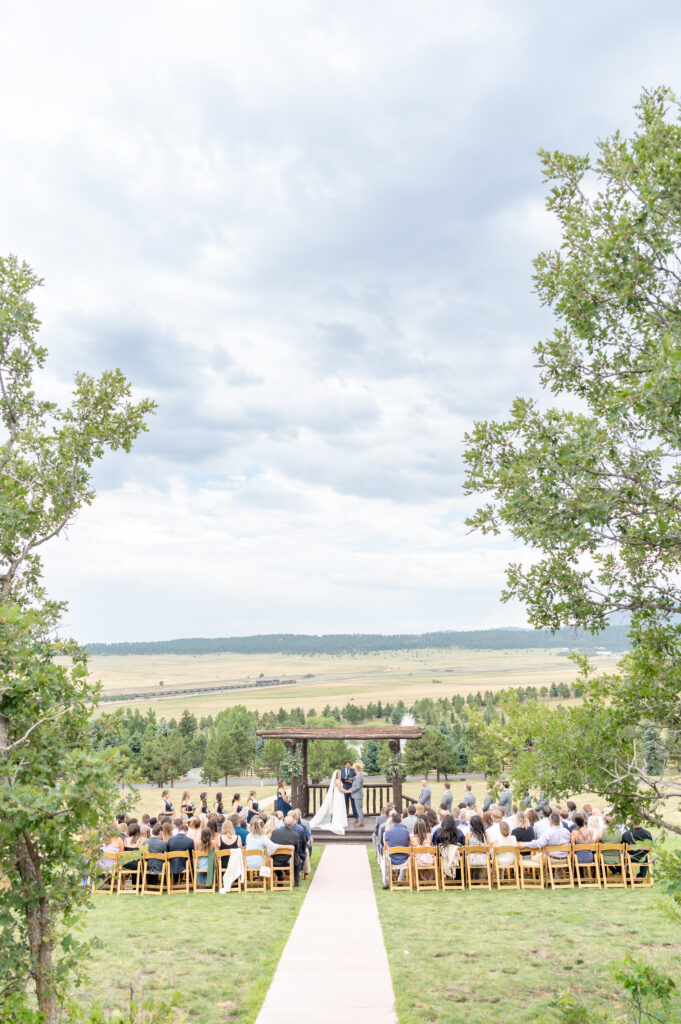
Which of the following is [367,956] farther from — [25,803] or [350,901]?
[25,803]

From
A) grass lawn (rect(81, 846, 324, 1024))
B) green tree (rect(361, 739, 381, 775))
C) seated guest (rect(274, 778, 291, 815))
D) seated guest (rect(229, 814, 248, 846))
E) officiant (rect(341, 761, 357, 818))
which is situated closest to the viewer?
grass lawn (rect(81, 846, 324, 1024))

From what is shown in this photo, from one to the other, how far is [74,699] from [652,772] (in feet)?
15.7

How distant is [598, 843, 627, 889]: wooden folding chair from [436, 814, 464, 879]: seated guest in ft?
8.28

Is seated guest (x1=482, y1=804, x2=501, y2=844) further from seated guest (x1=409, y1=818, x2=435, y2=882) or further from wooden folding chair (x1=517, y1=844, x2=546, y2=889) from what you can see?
seated guest (x1=409, y1=818, x2=435, y2=882)

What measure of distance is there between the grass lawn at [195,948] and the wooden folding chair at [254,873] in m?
0.31

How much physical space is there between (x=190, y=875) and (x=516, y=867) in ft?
19.4

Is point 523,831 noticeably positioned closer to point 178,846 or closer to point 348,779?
point 178,846

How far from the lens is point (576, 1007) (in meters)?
4.91

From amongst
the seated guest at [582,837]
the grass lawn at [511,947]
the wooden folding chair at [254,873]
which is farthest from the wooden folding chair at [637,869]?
the wooden folding chair at [254,873]

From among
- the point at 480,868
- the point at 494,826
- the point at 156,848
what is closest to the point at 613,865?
the point at 494,826

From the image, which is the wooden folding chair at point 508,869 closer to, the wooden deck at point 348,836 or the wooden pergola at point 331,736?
the wooden pergola at point 331,736

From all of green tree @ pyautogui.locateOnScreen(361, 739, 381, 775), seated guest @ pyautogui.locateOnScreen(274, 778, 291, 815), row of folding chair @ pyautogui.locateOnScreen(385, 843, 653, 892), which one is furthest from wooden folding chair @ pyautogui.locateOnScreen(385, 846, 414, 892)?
green tree @ pyautogui.locateOnScreen(361, 739, 381, 775)

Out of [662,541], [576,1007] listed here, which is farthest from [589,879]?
[662,541]

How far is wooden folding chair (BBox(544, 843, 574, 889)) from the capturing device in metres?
12.9
